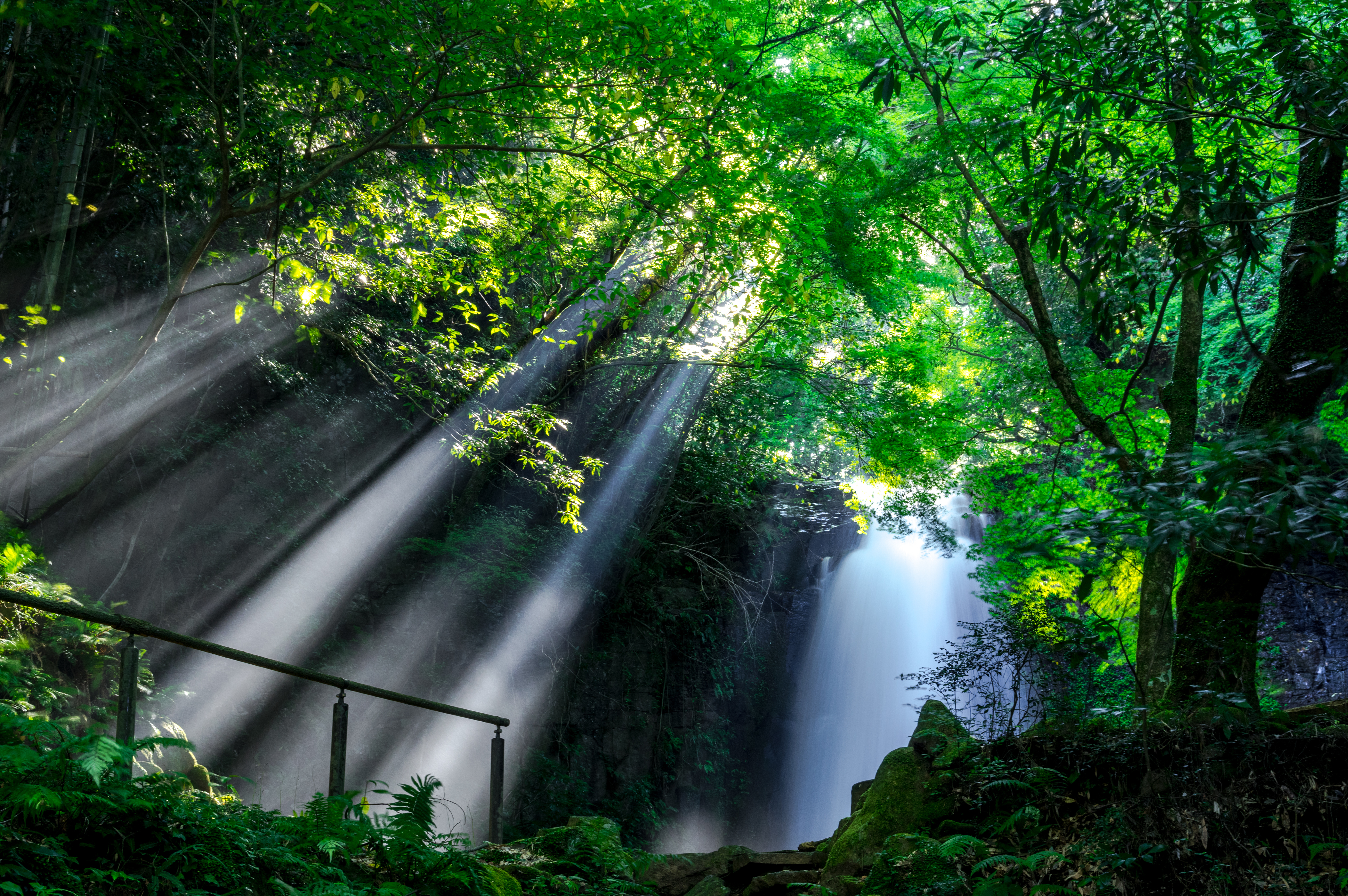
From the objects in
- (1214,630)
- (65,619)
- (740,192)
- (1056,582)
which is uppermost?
(740,192)

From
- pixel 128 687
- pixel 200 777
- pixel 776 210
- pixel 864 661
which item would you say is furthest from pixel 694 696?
pixel 128 687

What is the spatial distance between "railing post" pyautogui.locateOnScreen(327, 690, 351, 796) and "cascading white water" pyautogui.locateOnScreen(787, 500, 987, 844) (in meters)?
11.6

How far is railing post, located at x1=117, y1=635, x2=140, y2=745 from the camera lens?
325cm

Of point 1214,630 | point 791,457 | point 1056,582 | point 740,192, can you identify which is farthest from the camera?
point 791,457

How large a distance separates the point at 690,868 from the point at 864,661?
10.6 m

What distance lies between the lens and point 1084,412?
684 centimetres

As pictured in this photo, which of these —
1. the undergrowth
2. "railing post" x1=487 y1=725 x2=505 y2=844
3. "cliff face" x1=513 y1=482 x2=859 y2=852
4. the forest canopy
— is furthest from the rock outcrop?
"cliff face" x1=513 y1=482 x2=859 y2=852

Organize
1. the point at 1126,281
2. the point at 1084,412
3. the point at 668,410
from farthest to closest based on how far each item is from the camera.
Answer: the point at 668,410
the point at 1084,412
the point at 1126,281

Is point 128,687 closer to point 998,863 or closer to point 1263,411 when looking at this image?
point 998,863

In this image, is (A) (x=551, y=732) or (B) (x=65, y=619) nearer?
(B) (x=65, y=619)

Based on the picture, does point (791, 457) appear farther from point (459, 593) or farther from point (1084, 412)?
point (1084, 412)

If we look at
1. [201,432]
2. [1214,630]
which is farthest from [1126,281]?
[201,432]

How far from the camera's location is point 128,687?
3312mm

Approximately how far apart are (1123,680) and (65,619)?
40.7 ft
